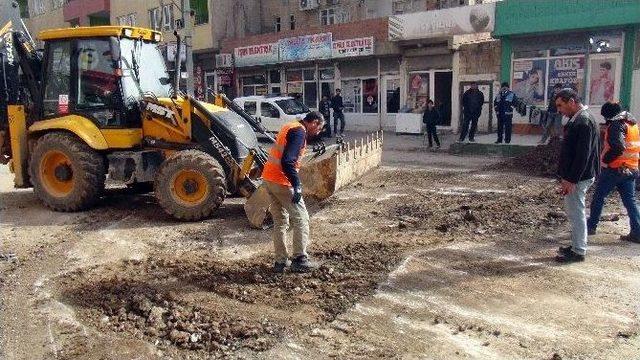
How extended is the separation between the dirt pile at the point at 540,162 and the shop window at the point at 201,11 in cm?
2127

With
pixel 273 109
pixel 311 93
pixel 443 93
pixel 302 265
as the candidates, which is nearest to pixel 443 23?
pixel 443 93

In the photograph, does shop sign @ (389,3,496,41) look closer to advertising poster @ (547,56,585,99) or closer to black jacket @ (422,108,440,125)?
advertising poster @ (547,56,585,99)

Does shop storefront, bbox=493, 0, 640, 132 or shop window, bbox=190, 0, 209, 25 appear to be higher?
shop window, bbox=190, 0, 209, 25

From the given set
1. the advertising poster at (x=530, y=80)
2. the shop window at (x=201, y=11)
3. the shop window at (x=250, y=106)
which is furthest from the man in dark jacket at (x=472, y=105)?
the shop window at (x=201, y=11)

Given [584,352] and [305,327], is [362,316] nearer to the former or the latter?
[305,327]

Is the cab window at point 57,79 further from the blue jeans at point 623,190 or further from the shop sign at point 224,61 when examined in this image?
the shop sign at point 224,61

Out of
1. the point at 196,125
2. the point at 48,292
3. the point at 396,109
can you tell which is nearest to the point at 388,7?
the point at 396,109

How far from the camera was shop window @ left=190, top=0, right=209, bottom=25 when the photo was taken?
28.9 meters

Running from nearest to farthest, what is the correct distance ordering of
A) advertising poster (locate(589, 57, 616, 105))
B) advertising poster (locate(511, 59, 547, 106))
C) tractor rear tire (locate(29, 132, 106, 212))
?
tractor rear tire (locate(29, 132, 106, 212)) < advertising poster (locate(589, 57, 616, 105)) < advertising poster (locate(511, 59, 547, 106))

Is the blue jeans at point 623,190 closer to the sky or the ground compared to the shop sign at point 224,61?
closer to the ground

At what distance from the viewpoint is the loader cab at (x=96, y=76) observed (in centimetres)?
811

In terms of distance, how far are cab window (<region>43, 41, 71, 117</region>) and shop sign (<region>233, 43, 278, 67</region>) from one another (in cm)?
1777

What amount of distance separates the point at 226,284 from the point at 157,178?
287cm

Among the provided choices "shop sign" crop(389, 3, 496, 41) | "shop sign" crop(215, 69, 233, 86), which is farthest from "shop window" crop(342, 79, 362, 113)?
"shop sign" crop(215, 69, 233, 86)
